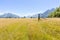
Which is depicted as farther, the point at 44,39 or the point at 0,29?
the point at 0,29

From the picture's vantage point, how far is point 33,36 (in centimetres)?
1277

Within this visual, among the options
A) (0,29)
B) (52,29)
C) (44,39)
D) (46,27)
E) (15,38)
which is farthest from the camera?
(46,27)

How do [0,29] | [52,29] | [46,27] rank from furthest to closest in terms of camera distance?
1. [46,27]
2. [52,29]
3. [0,29]

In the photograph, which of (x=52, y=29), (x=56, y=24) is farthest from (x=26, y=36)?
(x=56, y=24)

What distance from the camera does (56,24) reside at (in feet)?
56.1

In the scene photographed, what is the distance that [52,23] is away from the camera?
1773 centimetres

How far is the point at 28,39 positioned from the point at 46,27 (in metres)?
5.45

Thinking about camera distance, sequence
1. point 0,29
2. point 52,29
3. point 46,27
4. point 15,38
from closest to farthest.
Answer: point 15,38 → point 0,29 → point 52,29 → point 46,27

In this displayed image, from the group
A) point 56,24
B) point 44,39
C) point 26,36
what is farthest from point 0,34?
point 56,24

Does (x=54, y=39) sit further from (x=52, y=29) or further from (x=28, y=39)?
(x=52, y=29)

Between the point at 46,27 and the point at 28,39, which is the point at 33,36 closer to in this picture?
the point at 28,39

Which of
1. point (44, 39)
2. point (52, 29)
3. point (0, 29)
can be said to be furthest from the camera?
point (52, 29)

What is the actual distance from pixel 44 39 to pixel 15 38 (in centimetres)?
208

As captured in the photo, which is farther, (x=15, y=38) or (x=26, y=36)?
(x=26, y=36)
